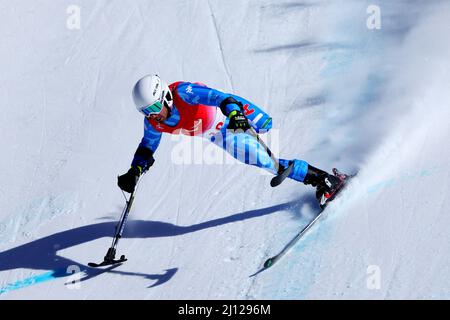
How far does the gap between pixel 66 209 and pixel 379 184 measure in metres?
3.17

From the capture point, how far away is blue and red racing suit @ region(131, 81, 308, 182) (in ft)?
19.3

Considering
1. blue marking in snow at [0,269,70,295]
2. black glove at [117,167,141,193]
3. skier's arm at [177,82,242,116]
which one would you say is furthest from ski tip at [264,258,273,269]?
blue marking in snow at [0,269,70,295]

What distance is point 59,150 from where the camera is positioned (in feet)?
26.5

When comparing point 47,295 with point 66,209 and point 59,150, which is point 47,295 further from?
point 59,150

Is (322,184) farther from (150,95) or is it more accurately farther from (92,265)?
(92,265)

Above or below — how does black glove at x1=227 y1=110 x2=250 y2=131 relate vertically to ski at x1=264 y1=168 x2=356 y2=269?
above

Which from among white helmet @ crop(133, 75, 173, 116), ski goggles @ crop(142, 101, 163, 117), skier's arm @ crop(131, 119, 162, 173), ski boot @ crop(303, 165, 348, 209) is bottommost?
ski boot @ crop(303, 165, 348, 209)

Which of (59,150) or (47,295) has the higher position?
(59,150)

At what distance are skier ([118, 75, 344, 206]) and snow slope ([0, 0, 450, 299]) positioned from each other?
0.38 metres

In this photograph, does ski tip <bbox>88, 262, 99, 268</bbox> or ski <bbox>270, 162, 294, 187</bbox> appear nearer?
ski <bbox>270, 162, 294, 187</bbox>

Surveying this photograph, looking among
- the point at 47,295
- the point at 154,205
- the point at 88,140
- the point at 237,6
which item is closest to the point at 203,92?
the point at 154,205

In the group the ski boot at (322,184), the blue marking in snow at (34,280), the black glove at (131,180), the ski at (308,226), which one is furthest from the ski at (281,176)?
the blue marking in snow at (34,280)

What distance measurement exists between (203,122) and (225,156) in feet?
4.73

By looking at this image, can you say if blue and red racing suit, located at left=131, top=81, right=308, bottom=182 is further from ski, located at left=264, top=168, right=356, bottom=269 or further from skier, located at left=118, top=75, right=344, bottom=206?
ski, located at left=264, top=168, right=356, bottom=269
